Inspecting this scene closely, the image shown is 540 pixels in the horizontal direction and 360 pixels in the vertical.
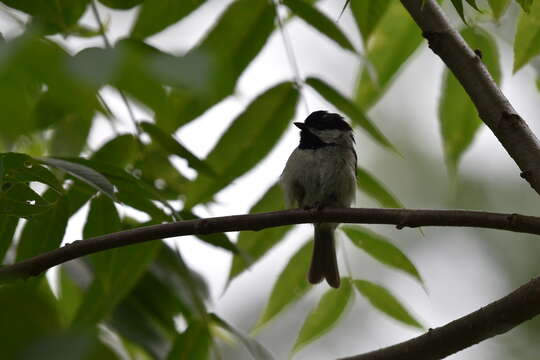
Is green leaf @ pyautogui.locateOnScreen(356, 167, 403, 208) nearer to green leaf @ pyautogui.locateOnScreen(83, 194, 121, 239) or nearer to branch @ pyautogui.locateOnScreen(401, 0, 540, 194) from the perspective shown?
branch @ pyautogui.locateOnScreen(401, 0, 540, 194)

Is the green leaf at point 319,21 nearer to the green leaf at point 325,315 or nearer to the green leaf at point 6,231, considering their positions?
the green leaf at point 325,315

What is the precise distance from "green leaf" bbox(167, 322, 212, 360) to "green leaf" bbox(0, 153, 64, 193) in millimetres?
773

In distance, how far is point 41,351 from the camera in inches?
40.9

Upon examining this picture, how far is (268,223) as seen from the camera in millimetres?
2025

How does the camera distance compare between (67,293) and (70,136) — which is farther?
(67,293)

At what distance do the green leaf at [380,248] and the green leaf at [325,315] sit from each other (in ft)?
0.47

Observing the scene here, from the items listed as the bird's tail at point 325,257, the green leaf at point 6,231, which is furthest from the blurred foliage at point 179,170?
the bird's tail at point 325,257

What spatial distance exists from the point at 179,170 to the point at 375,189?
0.78m

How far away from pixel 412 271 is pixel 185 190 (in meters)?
1.04

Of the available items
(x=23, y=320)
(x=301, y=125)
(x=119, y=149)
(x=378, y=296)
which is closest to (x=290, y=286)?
(x=378, y=296)

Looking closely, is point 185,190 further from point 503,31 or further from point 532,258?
point 532,258

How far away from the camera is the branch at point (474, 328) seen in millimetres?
1959

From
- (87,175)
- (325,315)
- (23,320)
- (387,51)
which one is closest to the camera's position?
(23,320)

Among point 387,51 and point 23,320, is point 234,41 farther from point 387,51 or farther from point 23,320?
point 23,320
